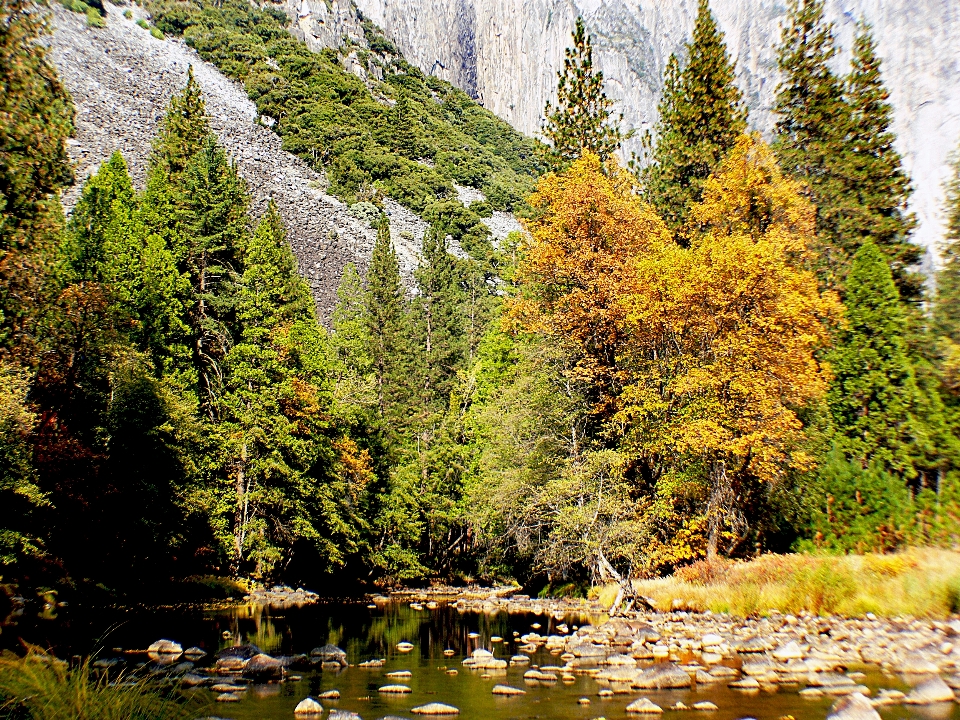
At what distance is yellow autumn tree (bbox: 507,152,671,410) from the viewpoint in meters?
27.1

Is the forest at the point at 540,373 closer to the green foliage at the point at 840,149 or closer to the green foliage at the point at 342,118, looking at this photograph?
the green foliage at the point at 840,149

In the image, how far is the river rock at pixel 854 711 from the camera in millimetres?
8133

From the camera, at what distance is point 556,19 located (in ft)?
619

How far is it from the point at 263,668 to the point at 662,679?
676 centimetres

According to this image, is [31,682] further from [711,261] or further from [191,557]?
[191,557]

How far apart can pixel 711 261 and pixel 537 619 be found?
492 inches

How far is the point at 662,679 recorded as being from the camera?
11.4 metres

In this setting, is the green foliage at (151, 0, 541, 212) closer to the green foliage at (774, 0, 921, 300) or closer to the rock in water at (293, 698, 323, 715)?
the green foliage at (774, 0, 921, 300)

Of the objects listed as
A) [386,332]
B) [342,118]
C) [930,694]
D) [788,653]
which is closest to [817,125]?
[386,332]

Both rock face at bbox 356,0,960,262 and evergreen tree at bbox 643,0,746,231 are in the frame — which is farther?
rock face at bbox 356,0,960,262

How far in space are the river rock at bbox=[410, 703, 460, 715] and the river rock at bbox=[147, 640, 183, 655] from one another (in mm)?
7038

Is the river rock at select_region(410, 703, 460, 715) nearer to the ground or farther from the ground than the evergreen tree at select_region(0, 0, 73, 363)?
nearer to the ground

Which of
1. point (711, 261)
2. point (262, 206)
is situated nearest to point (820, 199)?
point (711, 261)

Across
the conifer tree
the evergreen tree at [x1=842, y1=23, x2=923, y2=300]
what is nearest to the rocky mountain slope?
the conifer tree
